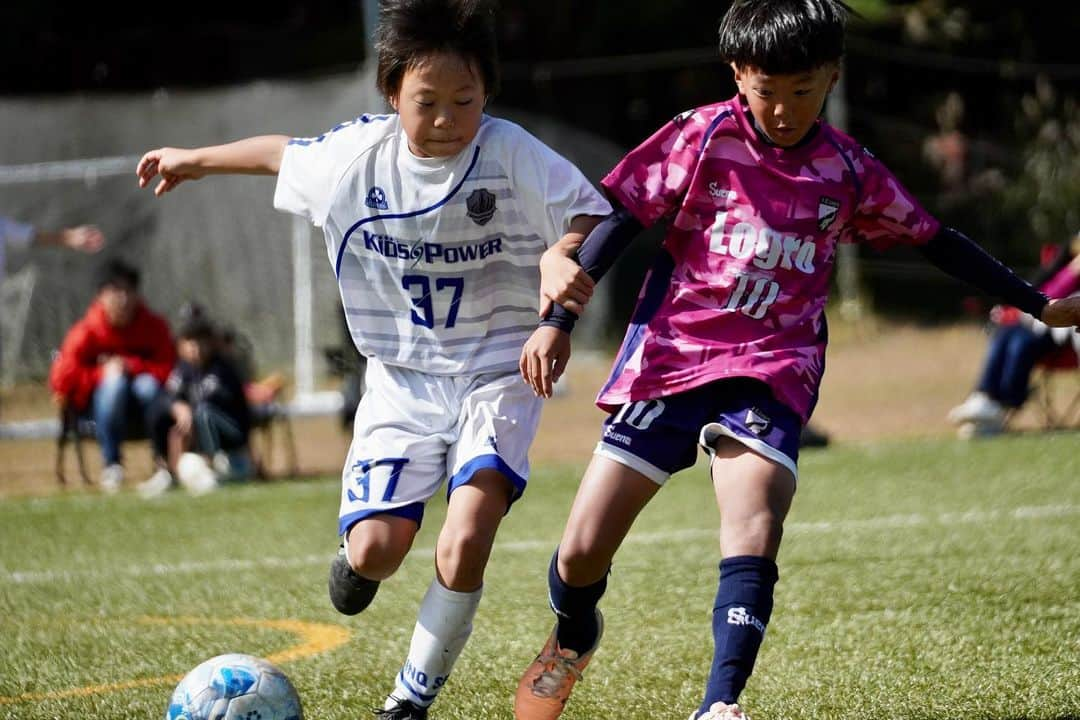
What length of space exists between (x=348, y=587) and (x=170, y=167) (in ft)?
4.03

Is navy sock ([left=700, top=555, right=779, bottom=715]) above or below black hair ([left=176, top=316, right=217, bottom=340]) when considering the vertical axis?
above

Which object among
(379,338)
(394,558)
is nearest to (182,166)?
(379,338)

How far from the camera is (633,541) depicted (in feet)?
22.2

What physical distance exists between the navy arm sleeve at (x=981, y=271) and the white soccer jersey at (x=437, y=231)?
0.84 metres

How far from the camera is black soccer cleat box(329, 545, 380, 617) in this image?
3.85m

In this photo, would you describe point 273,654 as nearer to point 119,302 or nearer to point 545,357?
point 545,357

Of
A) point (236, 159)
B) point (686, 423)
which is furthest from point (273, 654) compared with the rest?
point (686, 423)

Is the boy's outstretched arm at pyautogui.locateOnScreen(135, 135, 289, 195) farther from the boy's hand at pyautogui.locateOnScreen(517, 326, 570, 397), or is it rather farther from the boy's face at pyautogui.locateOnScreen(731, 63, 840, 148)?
the boy's face at pyautogui.locateOnScreen(731, 63, 840, 148)

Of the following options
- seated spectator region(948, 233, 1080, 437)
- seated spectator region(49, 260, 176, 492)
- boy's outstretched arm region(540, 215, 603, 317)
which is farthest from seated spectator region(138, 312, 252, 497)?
boy's outstretched arm region(540, 215, 603, 317)

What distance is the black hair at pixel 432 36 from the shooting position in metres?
3.72

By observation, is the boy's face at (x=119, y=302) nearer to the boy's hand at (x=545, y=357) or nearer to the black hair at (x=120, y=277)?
the black hair at (x=120, y=277)

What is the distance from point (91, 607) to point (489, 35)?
2950 mm

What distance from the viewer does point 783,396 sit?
11.4 ft

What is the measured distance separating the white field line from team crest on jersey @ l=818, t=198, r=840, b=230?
10.8 feet
